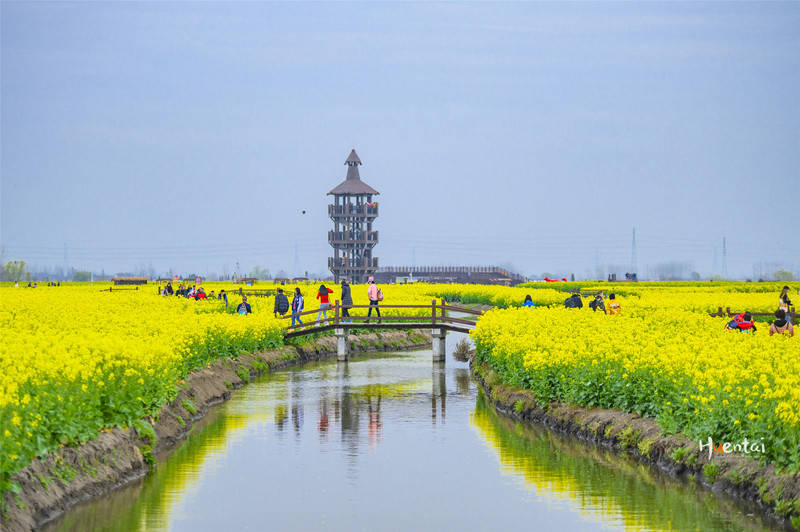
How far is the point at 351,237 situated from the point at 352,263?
3.72 metres

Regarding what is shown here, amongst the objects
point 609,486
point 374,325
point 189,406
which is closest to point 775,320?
point 609,486

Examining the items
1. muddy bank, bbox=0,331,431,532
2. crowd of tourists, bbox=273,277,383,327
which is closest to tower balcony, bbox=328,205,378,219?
crowd of tourists, bbox=273,277,383,327

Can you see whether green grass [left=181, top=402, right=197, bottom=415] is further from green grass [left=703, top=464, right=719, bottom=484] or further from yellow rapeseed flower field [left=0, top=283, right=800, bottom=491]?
green grass [left=703, top=464, right=719, bottom=484]

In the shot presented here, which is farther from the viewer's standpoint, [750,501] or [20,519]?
[750,501]

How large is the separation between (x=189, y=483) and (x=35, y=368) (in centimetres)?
375

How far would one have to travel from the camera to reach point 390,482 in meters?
20.5

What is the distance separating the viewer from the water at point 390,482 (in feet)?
56.5

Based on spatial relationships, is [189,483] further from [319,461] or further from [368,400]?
[368,400]

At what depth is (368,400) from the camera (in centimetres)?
3347

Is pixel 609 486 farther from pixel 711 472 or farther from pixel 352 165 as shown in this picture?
pixel 352 165

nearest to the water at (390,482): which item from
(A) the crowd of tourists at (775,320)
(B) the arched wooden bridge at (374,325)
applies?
(A) the crowd of tourists at (775,320)

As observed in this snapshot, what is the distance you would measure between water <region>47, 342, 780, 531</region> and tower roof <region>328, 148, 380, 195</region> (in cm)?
11035

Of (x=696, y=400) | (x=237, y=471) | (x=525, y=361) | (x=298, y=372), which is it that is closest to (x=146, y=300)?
(x=298, y=372)

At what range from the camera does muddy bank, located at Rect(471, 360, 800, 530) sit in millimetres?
16297
